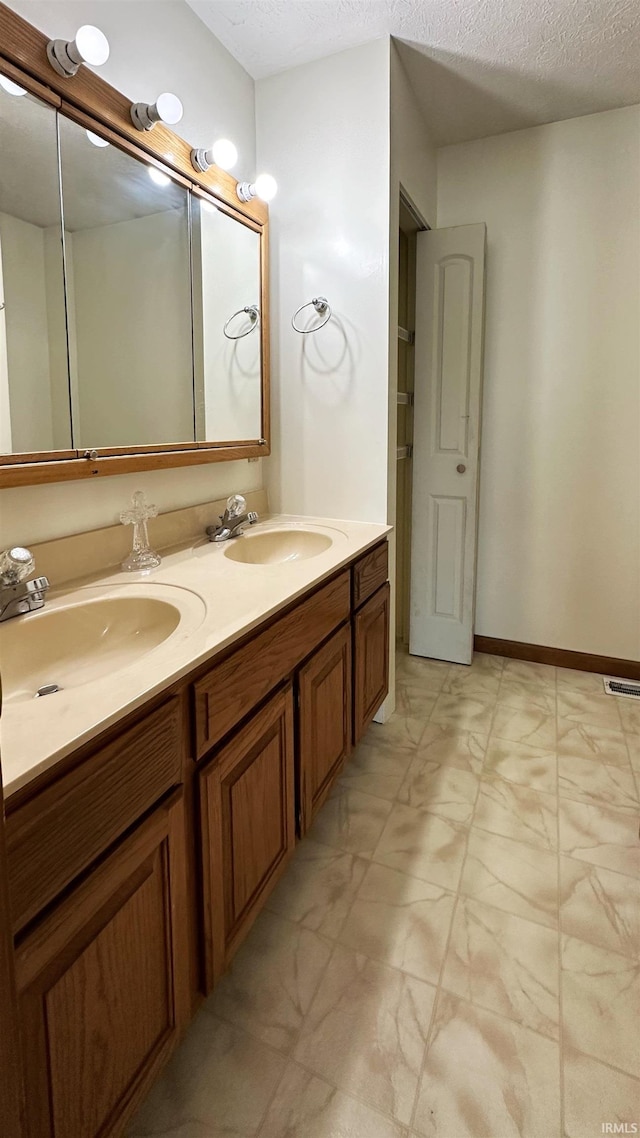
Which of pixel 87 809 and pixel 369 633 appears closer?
pixel 87 809

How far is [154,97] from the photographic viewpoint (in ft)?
5.10

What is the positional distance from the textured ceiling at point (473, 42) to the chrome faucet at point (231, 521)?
1433 millimetres

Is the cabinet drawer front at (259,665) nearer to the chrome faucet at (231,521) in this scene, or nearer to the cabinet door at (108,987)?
the cabinet door at (108,987)

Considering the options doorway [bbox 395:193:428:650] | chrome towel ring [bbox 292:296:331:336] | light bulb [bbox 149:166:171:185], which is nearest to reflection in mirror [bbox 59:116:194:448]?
light bulb [bbox 149:166:171:185]

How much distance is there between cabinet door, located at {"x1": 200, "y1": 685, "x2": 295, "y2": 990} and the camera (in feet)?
3.43

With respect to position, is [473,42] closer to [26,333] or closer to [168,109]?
[168,109]

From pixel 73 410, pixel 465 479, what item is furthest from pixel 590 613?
pixel 73 410

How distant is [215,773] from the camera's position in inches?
40.8

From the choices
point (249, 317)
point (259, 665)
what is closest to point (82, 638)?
point (259, 665)

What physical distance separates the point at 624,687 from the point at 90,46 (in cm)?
282

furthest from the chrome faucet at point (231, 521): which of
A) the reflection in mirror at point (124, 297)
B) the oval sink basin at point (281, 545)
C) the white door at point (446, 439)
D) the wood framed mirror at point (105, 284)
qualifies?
the white door at point (446, 439)

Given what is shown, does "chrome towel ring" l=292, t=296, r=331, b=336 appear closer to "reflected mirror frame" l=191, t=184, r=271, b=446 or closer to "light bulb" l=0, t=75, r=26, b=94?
"reflected mirror frame" l=191, t=184, r=271, b=446

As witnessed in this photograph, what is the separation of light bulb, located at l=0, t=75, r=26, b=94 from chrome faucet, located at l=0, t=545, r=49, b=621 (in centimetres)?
88

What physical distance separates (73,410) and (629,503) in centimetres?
232
